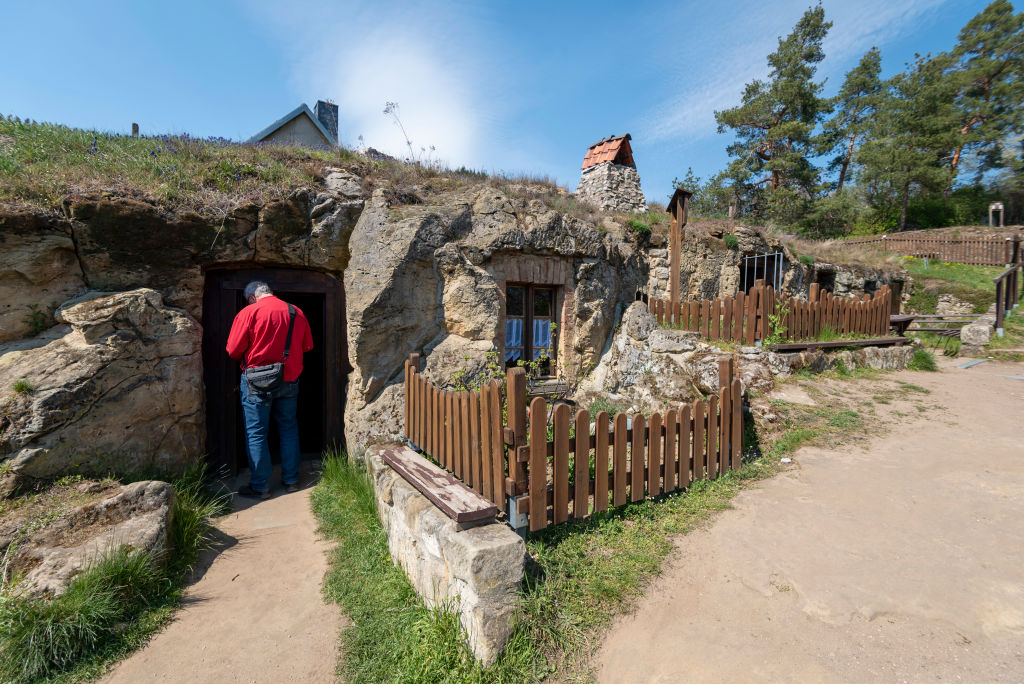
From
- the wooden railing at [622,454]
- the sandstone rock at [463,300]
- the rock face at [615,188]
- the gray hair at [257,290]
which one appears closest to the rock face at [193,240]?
the gray hair at [257,290]

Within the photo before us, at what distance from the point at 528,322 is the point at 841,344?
4.90m

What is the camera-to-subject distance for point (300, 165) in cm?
610

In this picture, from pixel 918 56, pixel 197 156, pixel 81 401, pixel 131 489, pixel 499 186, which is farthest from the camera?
pixel 918 56

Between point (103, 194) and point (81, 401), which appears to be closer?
point (81, 401)

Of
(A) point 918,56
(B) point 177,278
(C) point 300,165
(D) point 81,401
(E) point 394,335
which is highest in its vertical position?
(A) point 918,56

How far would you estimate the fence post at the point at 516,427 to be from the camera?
2715 mm

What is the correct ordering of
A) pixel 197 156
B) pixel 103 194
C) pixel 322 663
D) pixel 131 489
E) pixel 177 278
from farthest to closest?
1. pixel 197 156
2. pixel 177 278
3. pixel 103 194
4. pixel 131 489
5. pixel 322 663

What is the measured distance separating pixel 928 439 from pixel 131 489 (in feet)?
24.4

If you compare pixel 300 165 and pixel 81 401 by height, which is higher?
pixel 300 165

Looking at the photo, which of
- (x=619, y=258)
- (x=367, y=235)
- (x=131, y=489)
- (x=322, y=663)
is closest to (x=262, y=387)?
(x=131, y=489)

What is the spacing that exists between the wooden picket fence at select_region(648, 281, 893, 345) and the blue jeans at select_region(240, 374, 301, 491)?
5.88 meters

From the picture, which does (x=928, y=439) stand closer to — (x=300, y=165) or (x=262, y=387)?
(x=262, y=387)

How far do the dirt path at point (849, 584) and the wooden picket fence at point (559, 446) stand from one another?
48 centimetres

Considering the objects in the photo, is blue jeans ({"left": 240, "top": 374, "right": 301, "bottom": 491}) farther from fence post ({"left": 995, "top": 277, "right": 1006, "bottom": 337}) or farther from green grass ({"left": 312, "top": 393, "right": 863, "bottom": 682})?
fence post ({"left": 995, "top": 277, "right": 1006, "bottom": 337})
